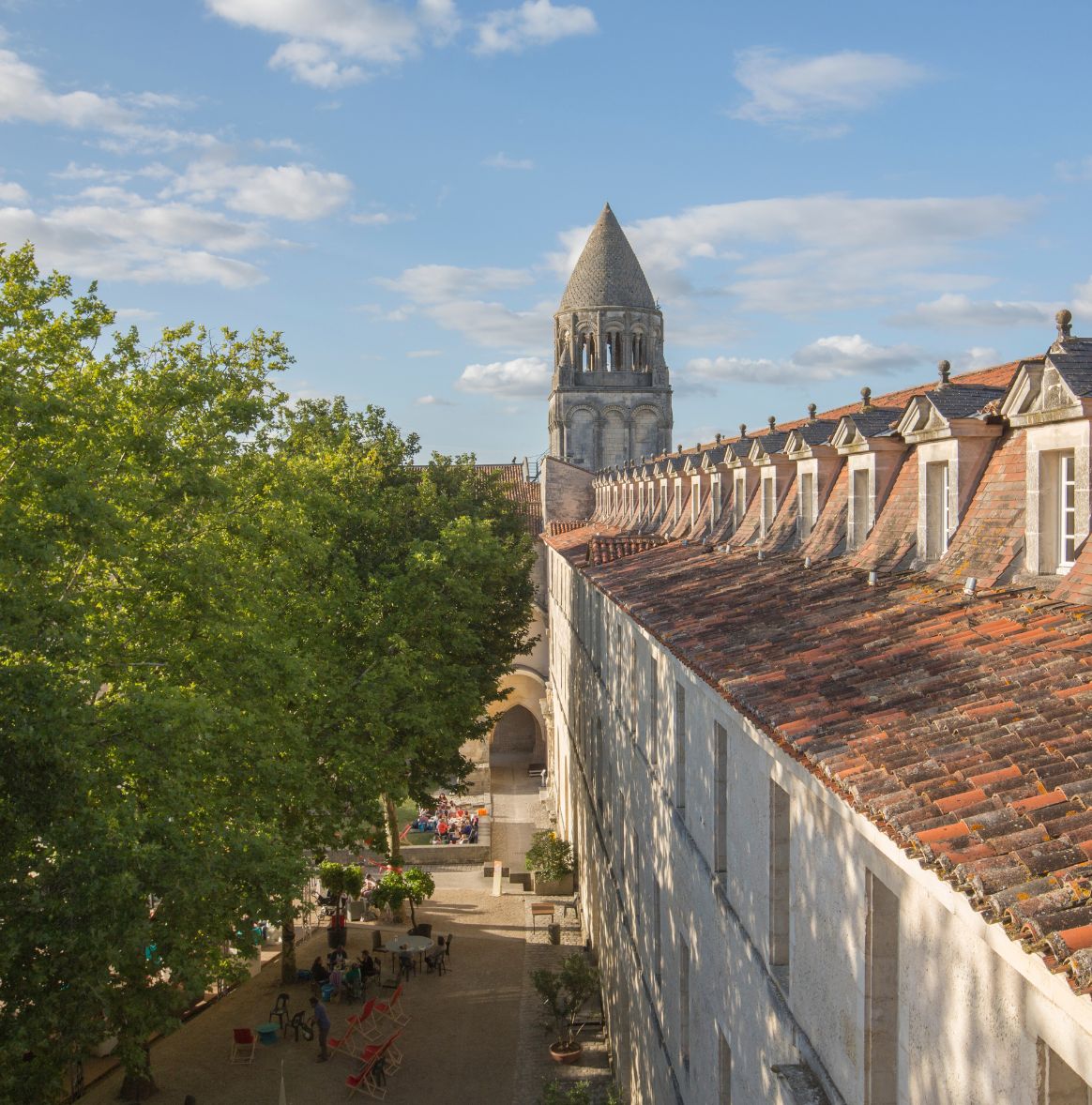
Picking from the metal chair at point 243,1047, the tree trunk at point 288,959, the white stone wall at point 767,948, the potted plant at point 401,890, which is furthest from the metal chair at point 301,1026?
the white stone wall at point 767,948

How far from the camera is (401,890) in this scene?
29766 mm

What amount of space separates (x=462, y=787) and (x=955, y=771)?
25.8 metres

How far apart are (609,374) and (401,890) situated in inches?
1854

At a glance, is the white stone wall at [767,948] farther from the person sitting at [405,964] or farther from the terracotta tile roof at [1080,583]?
the person sitting at [405,964]

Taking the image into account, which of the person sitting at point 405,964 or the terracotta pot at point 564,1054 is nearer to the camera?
the terracotta pot at point 564,1054

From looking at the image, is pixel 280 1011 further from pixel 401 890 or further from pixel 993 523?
pixel 993 523

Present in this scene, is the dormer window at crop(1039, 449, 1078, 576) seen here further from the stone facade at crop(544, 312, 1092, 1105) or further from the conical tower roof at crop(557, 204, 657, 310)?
the conical tower roof at crop(557, 204, 657, 310)

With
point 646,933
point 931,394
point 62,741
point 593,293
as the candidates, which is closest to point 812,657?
point 931,394

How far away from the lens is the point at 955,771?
5.59 metres

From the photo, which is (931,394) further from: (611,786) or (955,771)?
(611,786)

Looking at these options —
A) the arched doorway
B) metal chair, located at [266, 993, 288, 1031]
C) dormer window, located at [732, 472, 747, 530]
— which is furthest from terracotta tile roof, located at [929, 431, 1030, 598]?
the arched doorway

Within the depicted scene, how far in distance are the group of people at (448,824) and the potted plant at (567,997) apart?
15.3 m

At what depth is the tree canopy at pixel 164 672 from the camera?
10.4 metres

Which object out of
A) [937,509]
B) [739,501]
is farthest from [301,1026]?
[937,509]
